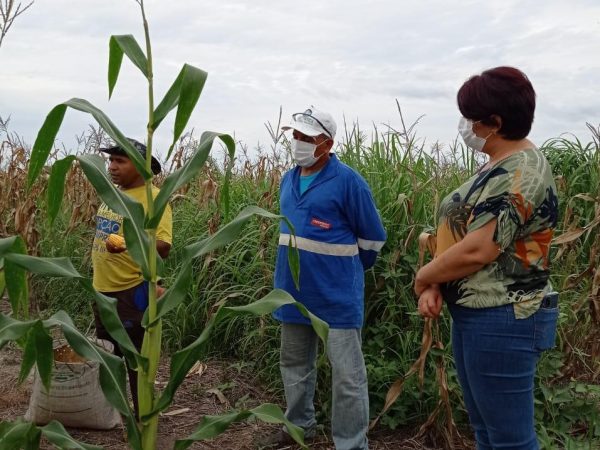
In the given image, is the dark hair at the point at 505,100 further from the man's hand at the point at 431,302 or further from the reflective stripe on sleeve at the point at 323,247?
the reflective stripe on sleeve at the point at 323,247

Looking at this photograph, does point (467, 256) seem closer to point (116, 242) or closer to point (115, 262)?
point (116, 242)

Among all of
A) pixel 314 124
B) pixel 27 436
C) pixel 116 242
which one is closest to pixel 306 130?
pixel 314 124

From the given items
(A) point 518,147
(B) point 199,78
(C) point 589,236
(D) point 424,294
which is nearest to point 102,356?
(B) point 199,78

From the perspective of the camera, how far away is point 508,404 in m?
2.26

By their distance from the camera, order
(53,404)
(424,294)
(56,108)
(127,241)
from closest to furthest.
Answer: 1. (56,108)
2. (127,241)
3. (424,294)
4. (53,404)

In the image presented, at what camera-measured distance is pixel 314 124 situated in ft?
11.4

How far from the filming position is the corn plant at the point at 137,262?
2.07 meters

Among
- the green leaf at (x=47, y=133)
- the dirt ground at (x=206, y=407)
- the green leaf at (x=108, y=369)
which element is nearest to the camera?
the green leaf at (x=47, y=133)

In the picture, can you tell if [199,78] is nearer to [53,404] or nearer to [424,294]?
Answer: [424,294]

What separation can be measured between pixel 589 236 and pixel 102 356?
4201mm

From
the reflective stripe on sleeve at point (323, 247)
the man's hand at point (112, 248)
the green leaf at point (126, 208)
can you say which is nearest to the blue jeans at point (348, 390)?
the reflective stripe on sleeve at point (323, 247)

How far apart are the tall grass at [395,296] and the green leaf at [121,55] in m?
2.01

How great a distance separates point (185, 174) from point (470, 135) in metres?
0.94

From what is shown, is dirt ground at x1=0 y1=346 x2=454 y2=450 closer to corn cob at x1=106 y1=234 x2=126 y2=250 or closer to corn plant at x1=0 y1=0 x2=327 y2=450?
corn cob at x1=106 y1=234 x2=126 y2=250
